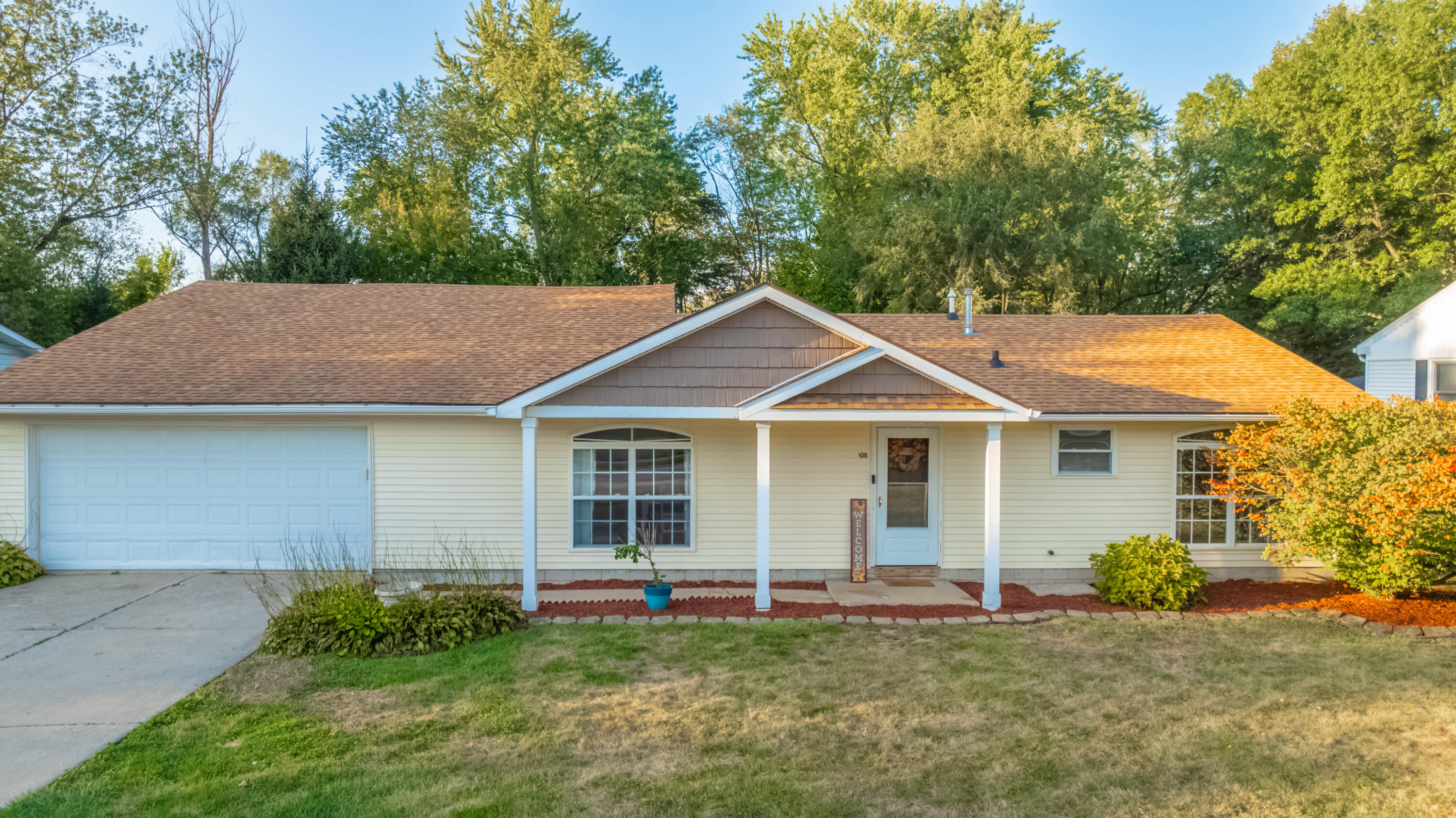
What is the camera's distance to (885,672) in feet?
22.3

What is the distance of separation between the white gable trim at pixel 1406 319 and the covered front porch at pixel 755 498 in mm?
12839

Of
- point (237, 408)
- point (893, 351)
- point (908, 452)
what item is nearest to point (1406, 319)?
point (908, 452)

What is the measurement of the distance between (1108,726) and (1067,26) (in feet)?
90.3

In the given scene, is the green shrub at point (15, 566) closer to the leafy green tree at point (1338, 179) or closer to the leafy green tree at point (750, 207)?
the leafy green tree at point (750, 207)

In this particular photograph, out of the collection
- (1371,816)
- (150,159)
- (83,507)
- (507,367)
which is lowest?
(1371,816)

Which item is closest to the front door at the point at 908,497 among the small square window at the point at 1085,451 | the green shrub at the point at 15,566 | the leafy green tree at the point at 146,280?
the small square window at the point at 1085,451

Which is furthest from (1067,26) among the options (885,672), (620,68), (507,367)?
(885,672)

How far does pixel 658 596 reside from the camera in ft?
28.4

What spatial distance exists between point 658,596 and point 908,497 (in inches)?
151

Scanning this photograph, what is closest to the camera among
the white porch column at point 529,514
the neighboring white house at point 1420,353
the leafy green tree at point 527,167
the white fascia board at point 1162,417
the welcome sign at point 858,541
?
the white porch column at point 529,514

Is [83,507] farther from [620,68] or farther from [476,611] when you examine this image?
A: [620,68]

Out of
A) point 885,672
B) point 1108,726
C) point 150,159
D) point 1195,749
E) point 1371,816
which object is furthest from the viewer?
point 150,159

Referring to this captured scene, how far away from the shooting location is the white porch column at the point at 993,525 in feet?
28.9

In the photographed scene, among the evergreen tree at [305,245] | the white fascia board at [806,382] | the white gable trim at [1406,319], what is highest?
the evergreen tree at [305,245]
